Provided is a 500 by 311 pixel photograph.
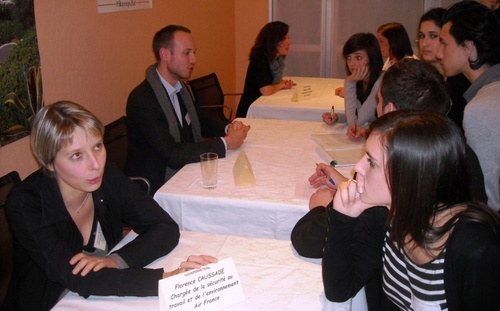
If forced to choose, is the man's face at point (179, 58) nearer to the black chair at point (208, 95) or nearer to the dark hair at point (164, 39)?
the dark hair at point (164, 39)

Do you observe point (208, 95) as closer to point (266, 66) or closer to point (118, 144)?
point (266, 66)

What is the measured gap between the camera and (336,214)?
139 cm

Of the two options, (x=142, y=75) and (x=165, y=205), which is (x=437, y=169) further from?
(x=142, y=75)

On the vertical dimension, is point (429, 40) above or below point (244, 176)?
above

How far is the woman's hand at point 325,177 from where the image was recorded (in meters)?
2.07

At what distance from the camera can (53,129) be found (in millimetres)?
1603

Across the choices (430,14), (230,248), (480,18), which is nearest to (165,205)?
(230,248)

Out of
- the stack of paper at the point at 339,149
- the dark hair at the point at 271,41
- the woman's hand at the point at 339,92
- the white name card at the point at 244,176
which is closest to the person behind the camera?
the white name card at the point at 244,176

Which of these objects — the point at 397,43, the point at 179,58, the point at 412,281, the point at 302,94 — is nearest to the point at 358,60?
the point at 397,43

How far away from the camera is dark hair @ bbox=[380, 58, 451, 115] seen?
1881 millimetres

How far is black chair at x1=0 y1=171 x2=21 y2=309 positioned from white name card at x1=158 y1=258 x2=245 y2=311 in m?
0.90

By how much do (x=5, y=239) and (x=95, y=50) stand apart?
168cm

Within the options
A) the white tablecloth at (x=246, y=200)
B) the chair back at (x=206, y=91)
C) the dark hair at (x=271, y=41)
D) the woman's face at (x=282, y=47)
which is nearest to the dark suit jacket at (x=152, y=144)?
the white tablecloth at (x=246, y=200)

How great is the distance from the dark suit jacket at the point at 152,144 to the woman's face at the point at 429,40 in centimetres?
176
